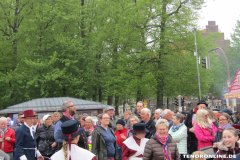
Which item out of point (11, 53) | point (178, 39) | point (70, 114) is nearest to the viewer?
point (70, 114)

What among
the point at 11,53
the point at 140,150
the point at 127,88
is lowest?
the point at 140,150

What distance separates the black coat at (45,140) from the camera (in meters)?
8.09

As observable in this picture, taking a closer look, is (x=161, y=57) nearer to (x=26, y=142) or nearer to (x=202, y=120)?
(x=202, y=120)

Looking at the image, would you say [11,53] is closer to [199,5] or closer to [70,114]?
[199,5]

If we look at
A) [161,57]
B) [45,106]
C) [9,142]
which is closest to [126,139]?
[9,142]

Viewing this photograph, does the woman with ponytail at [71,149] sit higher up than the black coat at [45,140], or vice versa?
the woman with ponytail at [71,149]

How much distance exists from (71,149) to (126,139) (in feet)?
7.56

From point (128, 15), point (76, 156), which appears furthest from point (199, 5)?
point (76, 156)

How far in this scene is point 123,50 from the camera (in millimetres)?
27328

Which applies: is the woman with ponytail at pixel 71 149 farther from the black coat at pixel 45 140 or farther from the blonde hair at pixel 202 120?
the black coat at pixel 45 140

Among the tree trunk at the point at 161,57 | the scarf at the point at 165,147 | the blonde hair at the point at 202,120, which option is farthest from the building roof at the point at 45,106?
the scarf at the point at 165,147

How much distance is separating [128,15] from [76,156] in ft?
79.3

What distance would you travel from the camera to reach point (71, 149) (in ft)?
11.2

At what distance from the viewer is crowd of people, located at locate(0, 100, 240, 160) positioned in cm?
363
